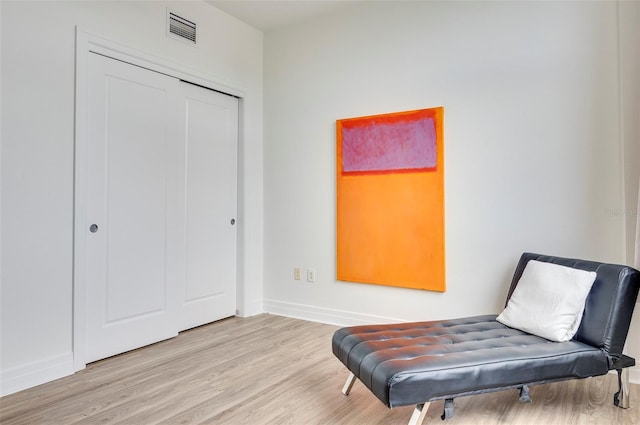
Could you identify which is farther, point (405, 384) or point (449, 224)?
point (449, 224)

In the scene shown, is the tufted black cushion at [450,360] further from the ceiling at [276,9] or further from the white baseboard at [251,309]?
the ceiling at [276,9]

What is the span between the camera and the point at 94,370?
8.61ft

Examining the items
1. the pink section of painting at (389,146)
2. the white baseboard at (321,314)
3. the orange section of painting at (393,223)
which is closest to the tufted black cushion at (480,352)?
the orange section of painting at (393,223)

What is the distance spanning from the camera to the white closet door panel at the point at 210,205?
350 centimetres

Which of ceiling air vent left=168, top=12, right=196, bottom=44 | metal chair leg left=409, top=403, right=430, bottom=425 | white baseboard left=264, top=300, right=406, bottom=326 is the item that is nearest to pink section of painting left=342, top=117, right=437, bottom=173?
white baseboard left=264, top=300, right=406, bottom=326

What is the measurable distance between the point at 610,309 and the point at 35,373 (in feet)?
10.6

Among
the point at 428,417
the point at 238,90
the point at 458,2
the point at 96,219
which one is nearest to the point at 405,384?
the point at 428,417

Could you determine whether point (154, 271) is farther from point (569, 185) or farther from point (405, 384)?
point (569, 185)

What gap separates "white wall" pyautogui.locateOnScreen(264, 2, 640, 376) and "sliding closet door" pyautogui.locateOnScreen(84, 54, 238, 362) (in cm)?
54

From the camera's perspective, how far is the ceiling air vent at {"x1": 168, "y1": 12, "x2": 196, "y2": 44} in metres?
3.26

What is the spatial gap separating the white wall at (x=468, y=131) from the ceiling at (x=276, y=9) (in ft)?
0.35

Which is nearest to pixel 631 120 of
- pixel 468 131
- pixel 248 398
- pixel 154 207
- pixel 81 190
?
pixel 468 131

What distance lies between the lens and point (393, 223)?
334cm

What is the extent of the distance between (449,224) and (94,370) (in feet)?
8.82
